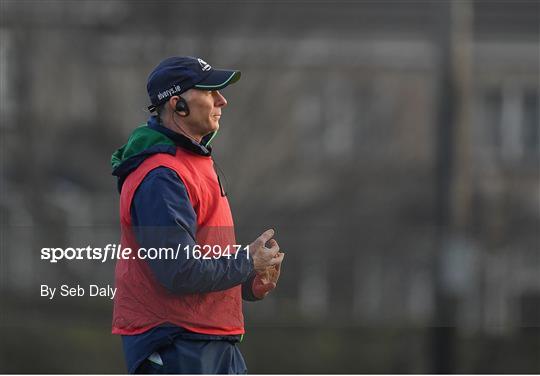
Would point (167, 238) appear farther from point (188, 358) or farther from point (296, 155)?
point (296, 155)

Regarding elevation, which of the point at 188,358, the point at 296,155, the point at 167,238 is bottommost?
the point at 188,358

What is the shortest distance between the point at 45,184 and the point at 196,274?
8.86 m

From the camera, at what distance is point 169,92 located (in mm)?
3701

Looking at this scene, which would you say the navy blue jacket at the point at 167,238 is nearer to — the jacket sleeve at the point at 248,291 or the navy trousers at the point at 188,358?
the navy trousers at the point at 188,358

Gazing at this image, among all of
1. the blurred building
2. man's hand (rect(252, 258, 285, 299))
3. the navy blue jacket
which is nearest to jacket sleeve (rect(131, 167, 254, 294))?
the navy blue jacket

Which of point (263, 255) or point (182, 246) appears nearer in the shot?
point (182, 246)

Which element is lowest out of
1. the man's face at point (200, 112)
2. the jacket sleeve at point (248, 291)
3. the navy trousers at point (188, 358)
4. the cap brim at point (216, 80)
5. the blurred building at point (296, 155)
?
the navy trousers at point (188, 358)

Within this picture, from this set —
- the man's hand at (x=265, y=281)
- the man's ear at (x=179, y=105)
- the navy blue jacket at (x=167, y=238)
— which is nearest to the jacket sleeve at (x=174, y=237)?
the navy blue jacket at (x=167, y=238)

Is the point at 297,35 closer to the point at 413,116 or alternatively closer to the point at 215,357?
the point at 413,116

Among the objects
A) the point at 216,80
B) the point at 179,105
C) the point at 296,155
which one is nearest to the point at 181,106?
the point at 179,105

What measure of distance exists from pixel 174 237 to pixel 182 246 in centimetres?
3

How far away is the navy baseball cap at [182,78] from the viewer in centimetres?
369

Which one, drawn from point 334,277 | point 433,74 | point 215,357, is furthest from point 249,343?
point 215,357

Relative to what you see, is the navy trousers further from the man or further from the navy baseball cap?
the navy baseball cap
